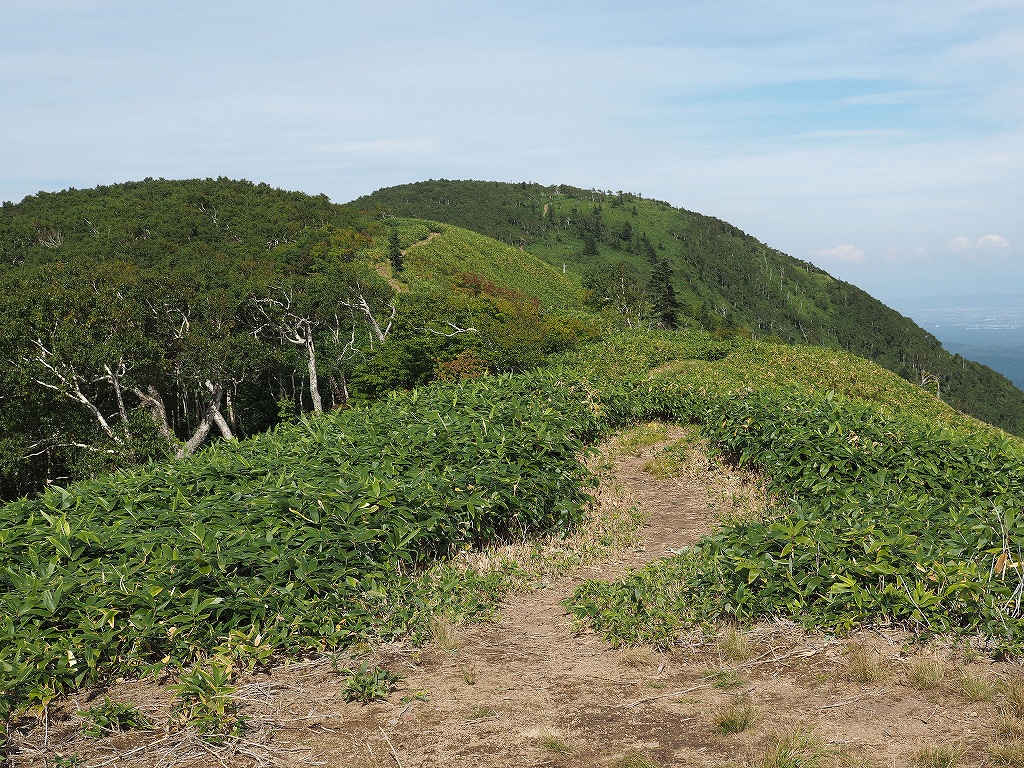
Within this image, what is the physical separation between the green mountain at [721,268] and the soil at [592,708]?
428 feet

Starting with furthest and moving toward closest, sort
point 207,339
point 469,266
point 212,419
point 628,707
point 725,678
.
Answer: point 469,266 < point 207,339 < point 212,419 < point 725,678 < point 628,707

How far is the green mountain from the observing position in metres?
141

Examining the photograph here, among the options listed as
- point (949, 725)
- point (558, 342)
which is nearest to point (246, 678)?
point (949, 725)

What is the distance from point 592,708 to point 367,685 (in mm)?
1424

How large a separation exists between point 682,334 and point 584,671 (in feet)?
102

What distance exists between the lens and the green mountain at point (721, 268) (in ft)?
464

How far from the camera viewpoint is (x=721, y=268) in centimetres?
16425

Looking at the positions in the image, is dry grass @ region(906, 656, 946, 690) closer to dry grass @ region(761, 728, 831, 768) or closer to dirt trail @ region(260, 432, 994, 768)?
dirt trail @ region(260, 432, 994, 768)

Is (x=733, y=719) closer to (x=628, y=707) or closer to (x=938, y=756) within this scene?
(x=628, y=707)

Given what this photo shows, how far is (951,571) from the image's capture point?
4625 mm

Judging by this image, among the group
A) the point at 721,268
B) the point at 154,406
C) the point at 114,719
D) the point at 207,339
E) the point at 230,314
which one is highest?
the point at 721,268

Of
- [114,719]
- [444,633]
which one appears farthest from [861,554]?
[114,719]

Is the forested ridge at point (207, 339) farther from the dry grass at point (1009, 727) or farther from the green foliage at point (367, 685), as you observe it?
the dry grass at point (1009, 727)

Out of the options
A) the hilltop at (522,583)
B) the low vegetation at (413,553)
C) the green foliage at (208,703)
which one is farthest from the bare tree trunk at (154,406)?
the green foliage at (208,703)
